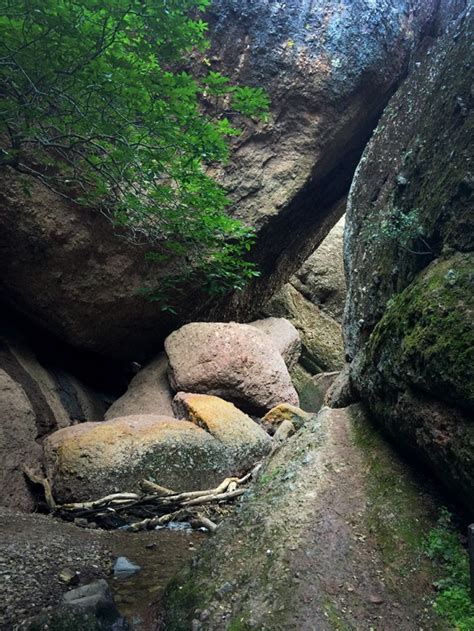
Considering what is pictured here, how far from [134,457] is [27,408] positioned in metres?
1.87

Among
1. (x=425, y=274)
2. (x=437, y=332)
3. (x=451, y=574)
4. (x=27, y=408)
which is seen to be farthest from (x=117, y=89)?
(x=451, y=574)

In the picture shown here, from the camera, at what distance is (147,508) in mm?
6035

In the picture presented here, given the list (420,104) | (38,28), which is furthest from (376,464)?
(38,28)

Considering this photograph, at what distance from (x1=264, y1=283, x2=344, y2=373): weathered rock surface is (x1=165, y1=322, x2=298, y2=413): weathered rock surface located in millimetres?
7858

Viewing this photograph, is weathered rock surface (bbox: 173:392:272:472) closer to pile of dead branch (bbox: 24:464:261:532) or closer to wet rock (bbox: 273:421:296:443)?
wet rock (bbox: 273:421:296:443)

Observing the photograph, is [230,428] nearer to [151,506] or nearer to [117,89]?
[151,506]

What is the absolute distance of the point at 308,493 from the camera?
3.84 metres

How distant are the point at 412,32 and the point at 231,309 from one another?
7.19 metres

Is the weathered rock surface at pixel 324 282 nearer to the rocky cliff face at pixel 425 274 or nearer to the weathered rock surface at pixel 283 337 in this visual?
the weathered rock surface at pixel 283 337

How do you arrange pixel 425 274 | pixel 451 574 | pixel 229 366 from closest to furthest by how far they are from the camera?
pixel 451 574 < pixel 425 274 < pixel 229 366

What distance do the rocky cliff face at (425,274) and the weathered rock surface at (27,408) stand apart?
4394mm

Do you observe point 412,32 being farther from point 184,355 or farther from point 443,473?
point 443,473

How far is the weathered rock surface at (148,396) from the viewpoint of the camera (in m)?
8.87

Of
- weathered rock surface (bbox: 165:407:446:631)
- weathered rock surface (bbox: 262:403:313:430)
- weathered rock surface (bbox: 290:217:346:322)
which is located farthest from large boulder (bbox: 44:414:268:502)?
weathered rock surface (bbox: 290:217:346:322)
